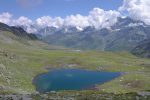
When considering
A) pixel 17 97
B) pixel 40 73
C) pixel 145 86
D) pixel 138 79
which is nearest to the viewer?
pixel 17 97

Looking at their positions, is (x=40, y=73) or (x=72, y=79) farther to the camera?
(x=40, y=73)

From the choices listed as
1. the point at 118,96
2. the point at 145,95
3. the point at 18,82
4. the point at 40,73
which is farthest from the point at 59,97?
the point at 40,73

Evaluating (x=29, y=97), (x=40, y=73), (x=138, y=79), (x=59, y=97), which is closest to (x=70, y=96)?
(x=59, y=97)

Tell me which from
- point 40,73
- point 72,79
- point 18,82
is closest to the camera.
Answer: point 18,82

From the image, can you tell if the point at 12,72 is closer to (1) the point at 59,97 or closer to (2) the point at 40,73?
(2) the point at 40,73

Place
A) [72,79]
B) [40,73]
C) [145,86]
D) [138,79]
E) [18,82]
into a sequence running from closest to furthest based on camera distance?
[18,82]
[145,86]
[138,79]
[72,79]
[40,73]

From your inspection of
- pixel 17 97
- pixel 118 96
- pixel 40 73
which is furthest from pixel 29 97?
pixel 40 73

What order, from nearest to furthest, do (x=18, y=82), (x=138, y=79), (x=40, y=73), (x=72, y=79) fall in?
(x=18, y=82) → (x=138, y=79) → (x=72, y=79) → (x=40, y=73)

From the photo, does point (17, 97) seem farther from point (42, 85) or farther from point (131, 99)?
point (42, 85)

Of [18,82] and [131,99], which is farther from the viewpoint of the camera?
[18,82]
